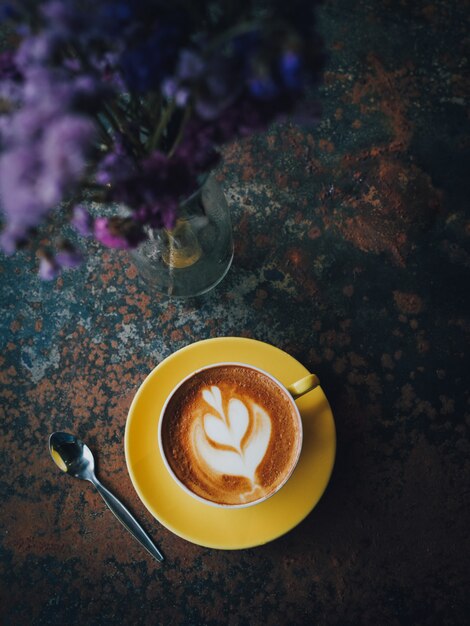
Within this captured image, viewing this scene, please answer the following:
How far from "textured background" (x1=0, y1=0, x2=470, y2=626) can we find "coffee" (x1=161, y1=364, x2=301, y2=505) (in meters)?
0.16

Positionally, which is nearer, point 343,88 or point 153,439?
point 153,439

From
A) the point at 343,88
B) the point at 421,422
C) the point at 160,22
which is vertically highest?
the point at 160,22

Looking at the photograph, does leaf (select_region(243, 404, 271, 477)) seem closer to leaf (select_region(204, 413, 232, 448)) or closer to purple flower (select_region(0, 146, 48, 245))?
leaf (select_region(204, 413, 232, 448))

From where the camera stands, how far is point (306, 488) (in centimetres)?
97

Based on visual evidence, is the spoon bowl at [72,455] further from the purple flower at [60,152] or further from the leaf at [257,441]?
the purple flower at [60,152]

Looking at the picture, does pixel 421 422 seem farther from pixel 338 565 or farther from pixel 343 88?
pixel 343 88

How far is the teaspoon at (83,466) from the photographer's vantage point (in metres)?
1.03

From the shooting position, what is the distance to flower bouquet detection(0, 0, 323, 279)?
0.48 meters

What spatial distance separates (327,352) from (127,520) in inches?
20.9

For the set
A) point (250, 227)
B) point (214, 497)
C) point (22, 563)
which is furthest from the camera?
point (250, 227)

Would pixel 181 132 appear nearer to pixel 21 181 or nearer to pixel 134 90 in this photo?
pixel 134 90

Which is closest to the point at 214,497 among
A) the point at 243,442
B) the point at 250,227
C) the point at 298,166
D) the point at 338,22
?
the point at 243,442

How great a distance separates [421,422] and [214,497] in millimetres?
454

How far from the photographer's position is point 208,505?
0.97 metres
